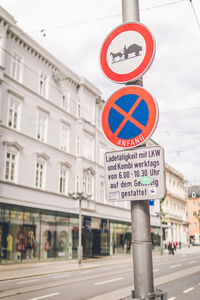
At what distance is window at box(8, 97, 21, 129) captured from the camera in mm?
25583

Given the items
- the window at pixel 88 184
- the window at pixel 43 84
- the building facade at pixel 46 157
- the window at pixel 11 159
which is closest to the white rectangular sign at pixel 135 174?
the building facade at pixel 46 157

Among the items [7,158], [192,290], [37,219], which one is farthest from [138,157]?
[37,219]

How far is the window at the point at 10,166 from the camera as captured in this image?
24639 mm

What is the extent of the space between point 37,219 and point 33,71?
1222 centimetres

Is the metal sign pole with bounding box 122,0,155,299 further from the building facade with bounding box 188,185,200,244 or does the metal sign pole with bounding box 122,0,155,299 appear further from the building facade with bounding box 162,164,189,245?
the building facade with bounding box 188,185,200,244

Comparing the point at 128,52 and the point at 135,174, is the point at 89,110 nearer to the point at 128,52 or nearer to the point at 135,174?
the point at 128,52

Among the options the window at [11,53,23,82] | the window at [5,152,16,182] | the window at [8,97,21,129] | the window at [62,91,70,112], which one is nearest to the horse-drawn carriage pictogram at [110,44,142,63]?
the window at [5,152,16,182]

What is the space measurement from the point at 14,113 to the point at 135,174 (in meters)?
24.5

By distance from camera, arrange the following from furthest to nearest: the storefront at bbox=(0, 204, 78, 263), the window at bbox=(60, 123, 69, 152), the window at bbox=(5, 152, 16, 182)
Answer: the window at bbox=(60, 123, 69, 152) → the window at bbox=(5, 152, 16, 182) → the storefront at bbox=(0, 204, 78, 263)

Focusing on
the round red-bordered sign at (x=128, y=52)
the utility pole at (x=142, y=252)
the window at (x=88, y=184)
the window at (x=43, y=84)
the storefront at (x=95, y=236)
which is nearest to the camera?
the utility pole at (x=142, y=252)

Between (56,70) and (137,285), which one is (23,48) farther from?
(137,285)

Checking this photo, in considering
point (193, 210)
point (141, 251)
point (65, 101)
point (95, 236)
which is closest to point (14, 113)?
point (65, 101)

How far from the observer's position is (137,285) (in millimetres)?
2662

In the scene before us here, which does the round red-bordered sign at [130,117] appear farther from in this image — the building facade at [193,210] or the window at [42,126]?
the building facade at [193,210]
